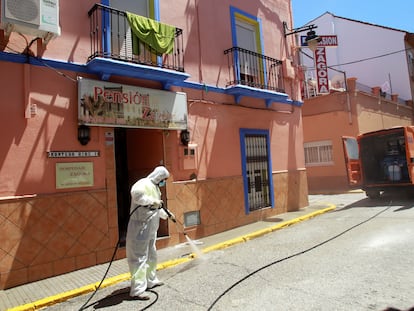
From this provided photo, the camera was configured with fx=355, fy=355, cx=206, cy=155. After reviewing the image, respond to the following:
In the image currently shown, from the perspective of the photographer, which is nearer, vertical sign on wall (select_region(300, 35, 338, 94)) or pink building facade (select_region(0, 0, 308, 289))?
pink building facade (select_region(0, 0, 308, 289))

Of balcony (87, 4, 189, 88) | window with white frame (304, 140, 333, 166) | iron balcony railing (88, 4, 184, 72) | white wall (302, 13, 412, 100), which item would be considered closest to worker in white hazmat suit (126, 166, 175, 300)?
balcony (87, 4, 189, 88)

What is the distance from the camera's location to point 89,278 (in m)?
5.70

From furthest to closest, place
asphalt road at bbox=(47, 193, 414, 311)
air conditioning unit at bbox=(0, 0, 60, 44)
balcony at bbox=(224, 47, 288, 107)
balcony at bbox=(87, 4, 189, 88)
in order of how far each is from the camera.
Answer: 1. balcony at bbox=(224, 47, 288, 107)
2. balcony at bbox=(87, 4, 189, 88)
3. air conditioning unit at bbox=(0, 0, 60, 44)
4. asphalt road at bbox=(47, 193, 414, 311)

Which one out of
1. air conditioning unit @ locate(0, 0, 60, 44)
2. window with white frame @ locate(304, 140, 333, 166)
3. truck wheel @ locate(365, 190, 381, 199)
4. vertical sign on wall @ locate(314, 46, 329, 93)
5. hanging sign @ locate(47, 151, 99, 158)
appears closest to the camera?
air conditioning unit @ locate(0, 0, 60, 44)

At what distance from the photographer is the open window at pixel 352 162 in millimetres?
11877

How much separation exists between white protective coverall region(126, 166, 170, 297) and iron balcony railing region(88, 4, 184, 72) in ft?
9.81

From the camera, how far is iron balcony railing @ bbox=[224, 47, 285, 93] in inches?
373

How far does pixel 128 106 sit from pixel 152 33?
170cm

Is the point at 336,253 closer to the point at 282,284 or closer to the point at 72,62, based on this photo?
the point at 282,284

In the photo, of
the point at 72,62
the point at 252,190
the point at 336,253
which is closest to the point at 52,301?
the point at 72,62

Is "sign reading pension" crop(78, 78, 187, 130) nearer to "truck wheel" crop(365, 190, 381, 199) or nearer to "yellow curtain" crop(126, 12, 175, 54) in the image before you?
"yellow curtain" crop(126, 12, 175, 54)

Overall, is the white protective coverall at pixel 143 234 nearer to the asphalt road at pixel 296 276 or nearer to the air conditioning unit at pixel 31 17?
the asphalt road at pixel 296 276

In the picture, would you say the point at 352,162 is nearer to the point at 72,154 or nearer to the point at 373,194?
the point at 373,194

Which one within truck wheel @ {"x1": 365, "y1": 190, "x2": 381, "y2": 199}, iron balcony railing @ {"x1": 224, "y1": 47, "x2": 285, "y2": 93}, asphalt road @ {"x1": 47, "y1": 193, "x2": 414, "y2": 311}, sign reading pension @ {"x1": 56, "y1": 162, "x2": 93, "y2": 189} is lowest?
asphalt road @ {"x1": 47, "y1": 193, "x2": 414, "y2": 311}
